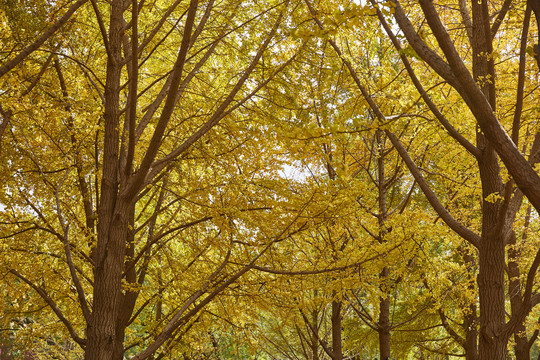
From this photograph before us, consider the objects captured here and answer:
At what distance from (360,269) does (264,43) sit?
301cm

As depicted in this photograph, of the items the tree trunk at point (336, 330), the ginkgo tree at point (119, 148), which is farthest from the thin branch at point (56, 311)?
the tree trunk at point (336, 330)

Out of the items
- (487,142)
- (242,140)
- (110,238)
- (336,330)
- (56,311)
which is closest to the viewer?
(487,142)

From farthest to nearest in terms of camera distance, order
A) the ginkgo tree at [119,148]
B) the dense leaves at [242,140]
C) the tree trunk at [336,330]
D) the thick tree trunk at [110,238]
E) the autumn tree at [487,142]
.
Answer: the tree trunk at [336,330] → the ginkgo tree at [119,148] → the thick tree trunk at [110,238] → the dense leaves at [242,140] → the autumn tree at [487,142]

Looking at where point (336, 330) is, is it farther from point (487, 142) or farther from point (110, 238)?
point (110, 238)

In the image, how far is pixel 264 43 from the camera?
4.87 metres

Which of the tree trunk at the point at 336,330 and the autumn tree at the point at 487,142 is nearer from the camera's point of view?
the autumn tree at the point at 487,142

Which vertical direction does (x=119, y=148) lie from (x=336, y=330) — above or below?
above

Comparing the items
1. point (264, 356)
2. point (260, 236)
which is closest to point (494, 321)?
point (260, 236)

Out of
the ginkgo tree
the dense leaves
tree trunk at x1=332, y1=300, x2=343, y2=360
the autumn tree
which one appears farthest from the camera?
tree trunk at x1=332, y1=300, x2=343, y2=360

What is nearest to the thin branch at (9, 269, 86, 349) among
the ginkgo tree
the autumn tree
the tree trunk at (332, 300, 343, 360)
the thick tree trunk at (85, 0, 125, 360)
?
the ginkgo tree

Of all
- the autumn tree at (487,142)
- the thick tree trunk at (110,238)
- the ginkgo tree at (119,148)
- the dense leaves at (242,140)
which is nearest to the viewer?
the autumn tree at (487,142)

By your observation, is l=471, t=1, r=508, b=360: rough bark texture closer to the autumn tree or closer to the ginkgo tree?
the autumn tree

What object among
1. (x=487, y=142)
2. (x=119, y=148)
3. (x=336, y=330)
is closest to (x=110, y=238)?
(x=119, y=148)

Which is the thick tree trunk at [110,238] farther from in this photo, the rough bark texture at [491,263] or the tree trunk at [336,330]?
the tree trunk at [336,330]
